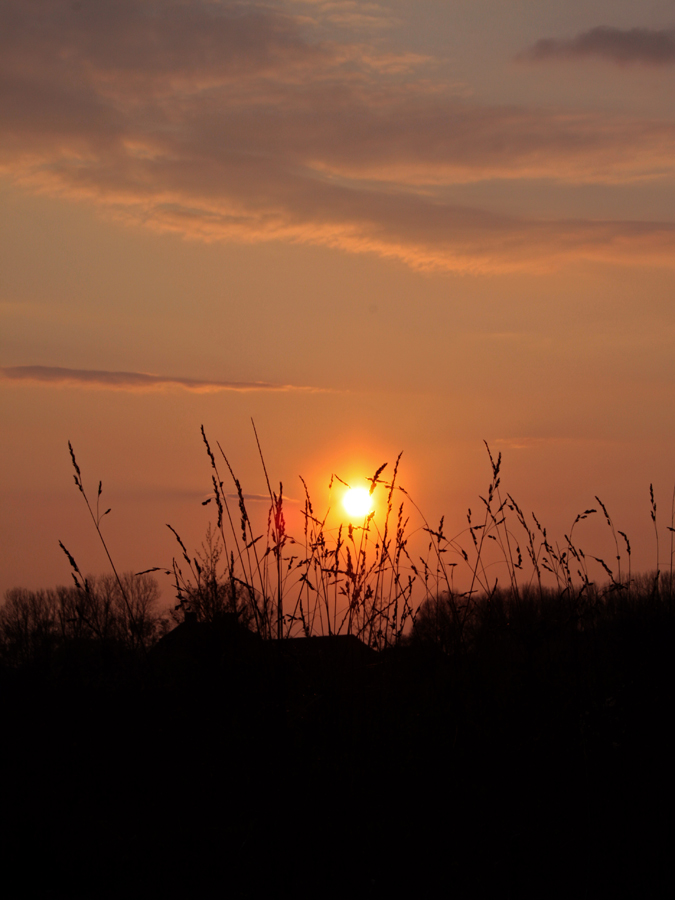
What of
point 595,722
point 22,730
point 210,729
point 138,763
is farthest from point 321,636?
point 22,730

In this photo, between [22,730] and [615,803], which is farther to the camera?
[22,730]

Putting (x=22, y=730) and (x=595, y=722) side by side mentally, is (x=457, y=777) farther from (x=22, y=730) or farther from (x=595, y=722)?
(x=22, y=730)

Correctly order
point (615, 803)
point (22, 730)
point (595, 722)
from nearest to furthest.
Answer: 1. point (615, 803)
2. point (595, 722)
3. point (22, 730)

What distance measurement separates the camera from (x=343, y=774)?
2.09 meters

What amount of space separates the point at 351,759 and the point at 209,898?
1.83 ft

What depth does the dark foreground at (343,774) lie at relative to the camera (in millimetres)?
1809

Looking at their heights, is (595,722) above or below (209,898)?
above

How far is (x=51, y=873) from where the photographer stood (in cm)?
187

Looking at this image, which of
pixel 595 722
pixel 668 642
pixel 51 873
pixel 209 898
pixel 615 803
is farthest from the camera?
pixel 668 642

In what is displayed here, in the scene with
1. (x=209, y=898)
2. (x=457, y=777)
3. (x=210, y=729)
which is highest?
(x=210, y=729)

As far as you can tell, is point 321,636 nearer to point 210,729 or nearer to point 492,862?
point 210,729

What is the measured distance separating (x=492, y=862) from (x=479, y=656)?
40.6 inches

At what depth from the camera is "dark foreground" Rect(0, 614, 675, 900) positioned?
1809 millimetres

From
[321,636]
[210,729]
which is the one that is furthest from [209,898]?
[321,636]
